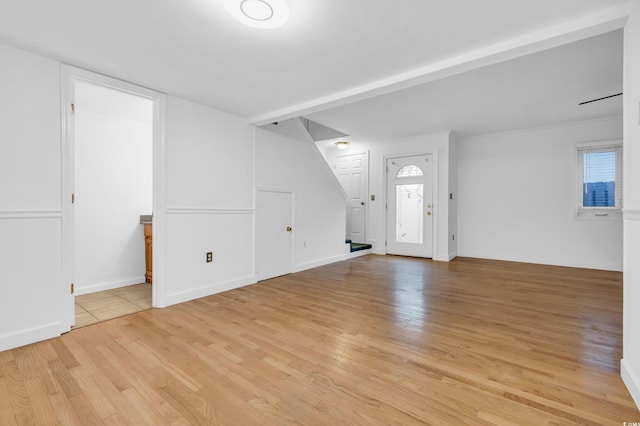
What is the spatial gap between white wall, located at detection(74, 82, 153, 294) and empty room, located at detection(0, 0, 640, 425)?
0.08ft

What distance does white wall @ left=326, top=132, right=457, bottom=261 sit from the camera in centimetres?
573

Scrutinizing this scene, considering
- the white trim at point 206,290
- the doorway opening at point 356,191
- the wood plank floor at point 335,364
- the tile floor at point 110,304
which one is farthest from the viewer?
the doorway opening at point 356,191

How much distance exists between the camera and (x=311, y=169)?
5160 mm

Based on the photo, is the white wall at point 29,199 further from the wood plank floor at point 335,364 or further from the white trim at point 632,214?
the white trim at point 632,214

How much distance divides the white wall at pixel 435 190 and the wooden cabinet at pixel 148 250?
450 centimetres

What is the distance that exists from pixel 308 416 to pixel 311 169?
406 cm

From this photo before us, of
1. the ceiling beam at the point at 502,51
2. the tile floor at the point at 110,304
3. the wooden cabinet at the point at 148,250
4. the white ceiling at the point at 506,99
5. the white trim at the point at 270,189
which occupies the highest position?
the white ceiling at the point at 506,99

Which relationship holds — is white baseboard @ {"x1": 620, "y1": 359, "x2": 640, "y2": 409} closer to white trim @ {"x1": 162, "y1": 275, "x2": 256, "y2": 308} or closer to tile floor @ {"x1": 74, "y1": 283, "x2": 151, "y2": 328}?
white trim @ {"x1": 162, "y1": 275, "x2": 256, "y2": 308}

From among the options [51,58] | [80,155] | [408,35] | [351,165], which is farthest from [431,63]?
[351,165]

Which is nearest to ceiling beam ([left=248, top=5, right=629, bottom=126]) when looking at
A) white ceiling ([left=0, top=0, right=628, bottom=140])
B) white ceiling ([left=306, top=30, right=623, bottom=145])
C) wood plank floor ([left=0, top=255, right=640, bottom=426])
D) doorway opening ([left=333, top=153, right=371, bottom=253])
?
white ceiling ([left=0, top=0, right=628, bottom=140])

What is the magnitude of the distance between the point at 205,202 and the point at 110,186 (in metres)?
1.43

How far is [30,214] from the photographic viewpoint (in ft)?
7.77

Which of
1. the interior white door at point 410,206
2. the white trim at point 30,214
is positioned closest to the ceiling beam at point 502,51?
the white trim at point 30,214

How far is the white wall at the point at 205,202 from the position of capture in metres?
3.30
